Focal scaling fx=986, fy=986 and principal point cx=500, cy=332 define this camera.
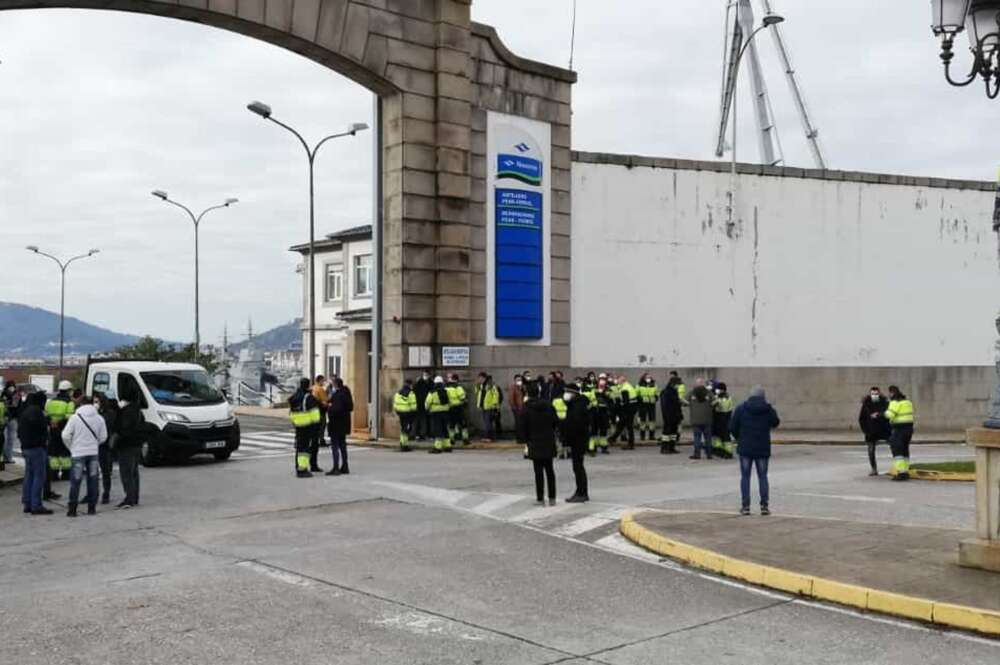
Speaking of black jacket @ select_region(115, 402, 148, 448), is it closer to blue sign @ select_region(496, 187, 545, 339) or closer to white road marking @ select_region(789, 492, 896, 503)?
white road marking @ select_region(789, 492, 896, 503)

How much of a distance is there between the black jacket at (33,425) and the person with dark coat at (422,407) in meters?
10.0

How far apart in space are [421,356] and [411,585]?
582 inches

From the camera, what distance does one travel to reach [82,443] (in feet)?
44.4

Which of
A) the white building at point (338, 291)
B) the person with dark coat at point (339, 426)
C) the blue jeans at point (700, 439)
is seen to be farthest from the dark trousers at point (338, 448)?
the white building at point (338, 291)

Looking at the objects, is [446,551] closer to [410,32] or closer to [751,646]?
[751,646]

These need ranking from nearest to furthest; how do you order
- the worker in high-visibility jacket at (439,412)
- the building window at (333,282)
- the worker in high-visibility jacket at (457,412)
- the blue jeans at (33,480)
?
the blue jeans at (33,480) → the worker in high-visibility jacket at (439,412) → the worker in high-visibility jacket at (457,412) → the building window at (333,282)

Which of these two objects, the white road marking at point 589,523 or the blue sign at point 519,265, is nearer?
the white road marking at point 589,523

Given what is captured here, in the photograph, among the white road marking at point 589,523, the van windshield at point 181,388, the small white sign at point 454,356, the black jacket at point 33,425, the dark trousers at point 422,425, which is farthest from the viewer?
the small white sign at point 454,356

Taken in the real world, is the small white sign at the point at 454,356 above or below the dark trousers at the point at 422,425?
above

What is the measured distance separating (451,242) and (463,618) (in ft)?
55.1

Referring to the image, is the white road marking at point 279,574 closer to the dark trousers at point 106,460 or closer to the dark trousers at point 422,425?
the dark trousers at point 106,460

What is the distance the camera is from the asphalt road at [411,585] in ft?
23.0

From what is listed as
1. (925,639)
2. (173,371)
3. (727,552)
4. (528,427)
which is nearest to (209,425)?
(173,371)

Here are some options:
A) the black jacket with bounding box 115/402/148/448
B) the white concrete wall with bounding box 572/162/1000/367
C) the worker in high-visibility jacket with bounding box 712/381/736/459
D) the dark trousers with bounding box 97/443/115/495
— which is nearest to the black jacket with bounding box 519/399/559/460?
the black jacket with bounding box 115/402/148/448
